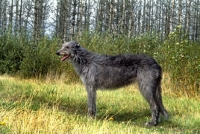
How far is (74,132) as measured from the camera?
489 cm

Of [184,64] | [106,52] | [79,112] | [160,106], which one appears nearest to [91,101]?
[79,112]

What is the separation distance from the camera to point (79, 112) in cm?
865

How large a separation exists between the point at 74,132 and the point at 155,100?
3213 mm

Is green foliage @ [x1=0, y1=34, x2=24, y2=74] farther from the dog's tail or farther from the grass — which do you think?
the dog's tail

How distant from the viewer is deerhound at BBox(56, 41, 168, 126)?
7418 millimetres

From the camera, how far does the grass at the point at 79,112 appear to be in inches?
202

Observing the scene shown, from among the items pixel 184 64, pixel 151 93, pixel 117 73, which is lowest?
pixel 151 93

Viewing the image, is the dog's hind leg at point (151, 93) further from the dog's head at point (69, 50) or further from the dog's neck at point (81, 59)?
the dog's head at point (69, 50)

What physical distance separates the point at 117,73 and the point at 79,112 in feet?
5.84

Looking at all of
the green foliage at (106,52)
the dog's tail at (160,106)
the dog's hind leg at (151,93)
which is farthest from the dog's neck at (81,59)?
the green foliage at (106,52)

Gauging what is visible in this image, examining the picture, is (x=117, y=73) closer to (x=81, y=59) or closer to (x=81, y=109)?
(x=81, y=59)

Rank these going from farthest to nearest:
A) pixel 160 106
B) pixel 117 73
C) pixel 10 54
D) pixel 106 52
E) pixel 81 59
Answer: pixel 10 54 → pixel 106 52 → pixel 81 59 → pixel 117 73 → pixel 160 106

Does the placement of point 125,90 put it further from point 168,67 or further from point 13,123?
point 13,123


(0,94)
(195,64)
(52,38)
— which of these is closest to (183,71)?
(195,64)
